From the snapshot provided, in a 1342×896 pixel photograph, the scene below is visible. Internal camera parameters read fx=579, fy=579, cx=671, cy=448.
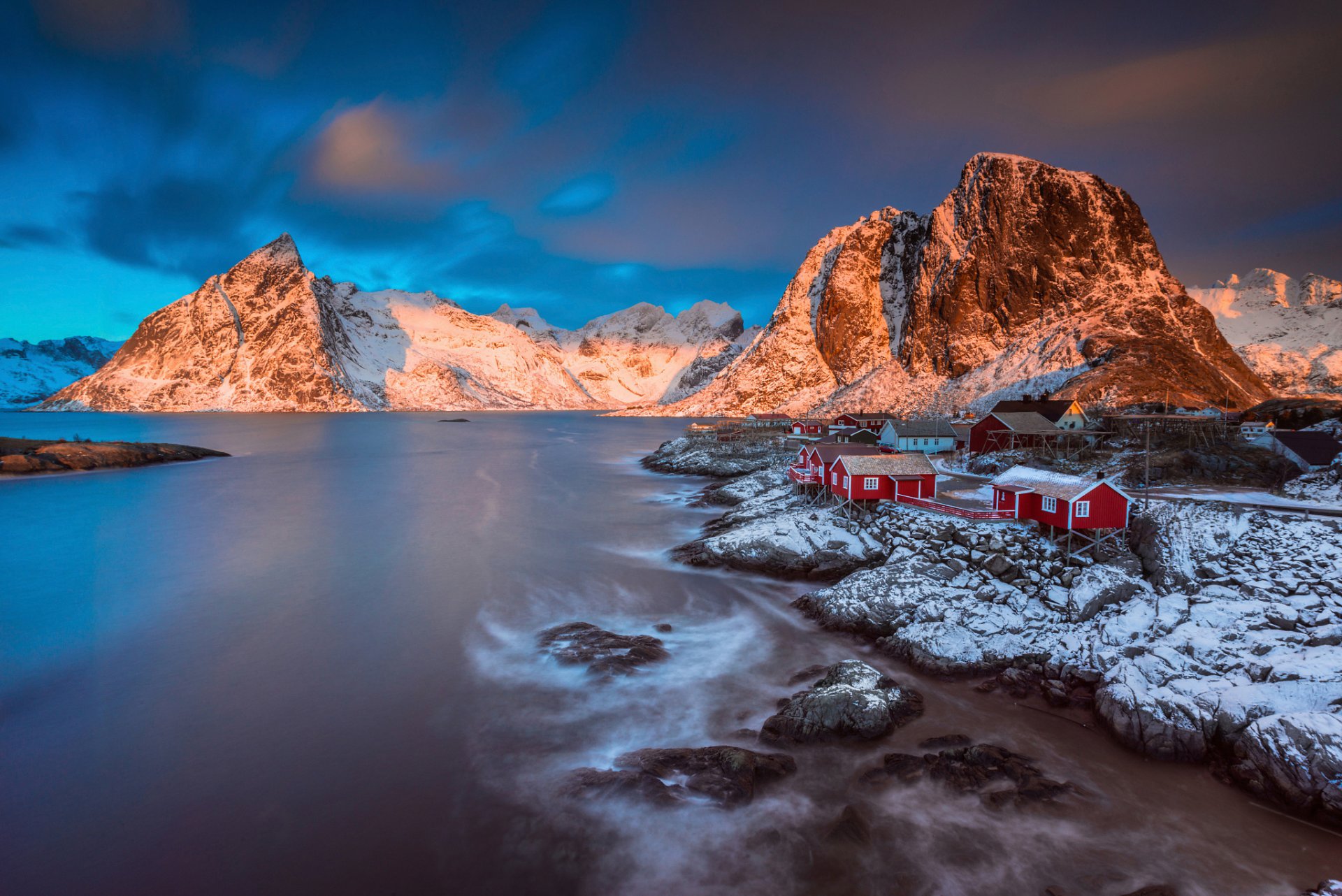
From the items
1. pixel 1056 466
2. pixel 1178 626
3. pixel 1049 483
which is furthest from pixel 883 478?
pixel 1056 466

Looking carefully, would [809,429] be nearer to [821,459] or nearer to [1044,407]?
[1044,407]

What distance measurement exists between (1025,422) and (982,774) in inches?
1417

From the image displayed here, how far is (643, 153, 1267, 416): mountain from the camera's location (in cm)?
7281

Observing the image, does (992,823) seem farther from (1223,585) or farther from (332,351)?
(332,351)

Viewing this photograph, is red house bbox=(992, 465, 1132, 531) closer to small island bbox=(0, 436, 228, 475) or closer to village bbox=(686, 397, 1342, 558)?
village bbox=(686, 397, 1342, 558)

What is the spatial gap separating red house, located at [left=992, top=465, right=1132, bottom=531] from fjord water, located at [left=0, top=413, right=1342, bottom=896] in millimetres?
8147

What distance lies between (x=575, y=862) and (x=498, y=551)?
2087 centimetres

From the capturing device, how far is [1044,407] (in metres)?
49.7

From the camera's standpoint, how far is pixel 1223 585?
53.3 feet

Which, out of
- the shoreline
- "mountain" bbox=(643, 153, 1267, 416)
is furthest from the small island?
"mountain" bbox=(643, 153, 1267, 416)

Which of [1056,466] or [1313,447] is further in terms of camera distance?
[1056,466]

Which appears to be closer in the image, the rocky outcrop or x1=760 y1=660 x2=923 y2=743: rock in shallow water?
x1=760 y1=660 x2=923 y2=743: rock in shallow water

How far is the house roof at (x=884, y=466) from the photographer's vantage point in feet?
83.7

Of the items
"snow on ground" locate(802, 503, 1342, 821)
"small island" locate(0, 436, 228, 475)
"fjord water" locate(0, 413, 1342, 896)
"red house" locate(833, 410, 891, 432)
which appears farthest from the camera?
"red house" locate(833, 410, 891, 432)
